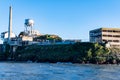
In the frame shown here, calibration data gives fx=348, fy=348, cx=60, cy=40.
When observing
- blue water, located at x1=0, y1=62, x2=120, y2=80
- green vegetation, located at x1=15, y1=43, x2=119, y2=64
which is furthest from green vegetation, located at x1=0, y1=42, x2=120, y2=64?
blue water, located at x1=0, y1=62, x2=120, y2=80

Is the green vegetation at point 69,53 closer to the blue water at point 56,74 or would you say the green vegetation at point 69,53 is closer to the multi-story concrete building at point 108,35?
the multi-story concrete building at point 108,35

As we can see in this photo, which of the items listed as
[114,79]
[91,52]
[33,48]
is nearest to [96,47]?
[91,52]

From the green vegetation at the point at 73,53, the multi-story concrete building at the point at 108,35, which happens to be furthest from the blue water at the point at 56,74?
the multi-story concrete building at the point at 108,35

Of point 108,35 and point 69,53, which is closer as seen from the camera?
point 69,53

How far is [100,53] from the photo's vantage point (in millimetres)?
152000

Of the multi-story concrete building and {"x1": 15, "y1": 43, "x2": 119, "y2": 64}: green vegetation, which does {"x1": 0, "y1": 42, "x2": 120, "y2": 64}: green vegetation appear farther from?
the multi-story concrete building

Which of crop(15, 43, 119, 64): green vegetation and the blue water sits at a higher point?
crop(15, 43, 119, 64): green vegetation

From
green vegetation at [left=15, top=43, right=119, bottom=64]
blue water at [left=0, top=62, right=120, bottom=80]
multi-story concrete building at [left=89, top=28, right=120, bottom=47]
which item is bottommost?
blue water at [left=0, top=62, right=120, bottom=80]

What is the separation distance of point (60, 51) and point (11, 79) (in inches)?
4101

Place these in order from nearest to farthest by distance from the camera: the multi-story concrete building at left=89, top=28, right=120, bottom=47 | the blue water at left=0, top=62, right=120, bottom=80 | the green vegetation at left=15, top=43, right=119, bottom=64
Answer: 1. the blue water at left=0, top=62, right=120, bottom=80
2. the green vegetation at left=15, top=43, right=119, bottom=64
3. the multi-story concrete building at left=89, top=28, right=120, bottom=47

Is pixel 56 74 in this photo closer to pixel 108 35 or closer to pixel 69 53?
pixel 69 53

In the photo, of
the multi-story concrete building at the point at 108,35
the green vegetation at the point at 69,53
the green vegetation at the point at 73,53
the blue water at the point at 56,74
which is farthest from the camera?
the multi-story concrete building at the point at 108,35

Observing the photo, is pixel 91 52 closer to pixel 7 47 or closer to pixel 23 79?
pixel 7 47

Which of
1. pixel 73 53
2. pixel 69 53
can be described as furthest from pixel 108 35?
pixel 69 53
